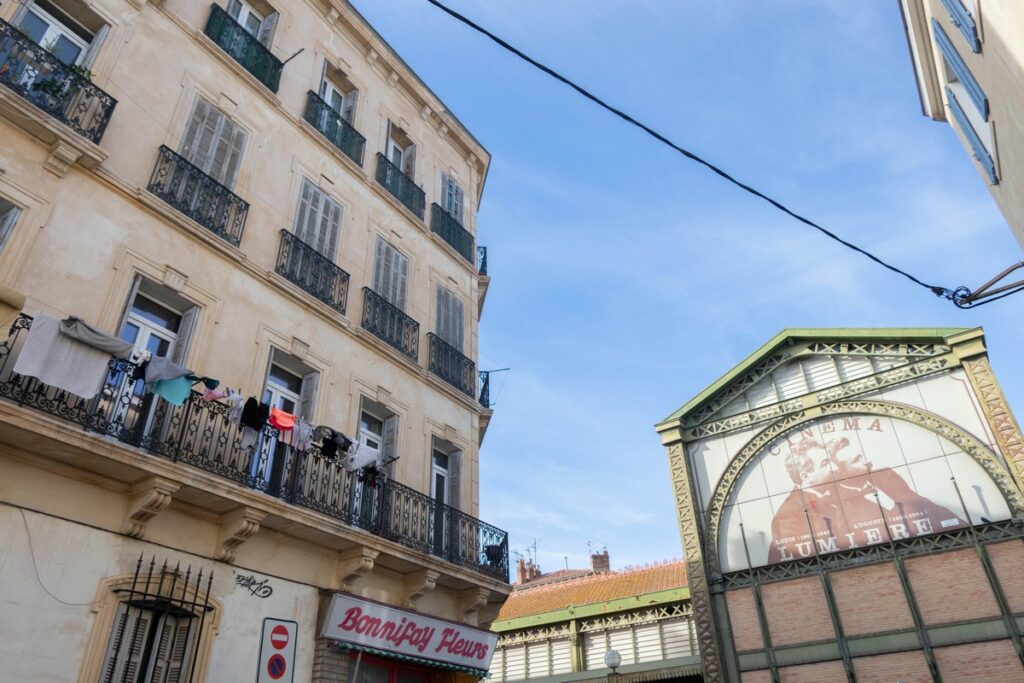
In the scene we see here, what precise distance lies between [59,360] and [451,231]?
1030cm

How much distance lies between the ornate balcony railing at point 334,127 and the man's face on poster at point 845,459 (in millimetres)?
15280

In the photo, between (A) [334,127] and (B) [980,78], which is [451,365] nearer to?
(A) [334,127]

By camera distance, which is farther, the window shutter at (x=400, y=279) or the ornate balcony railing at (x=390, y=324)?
the window shutter at (x=400, y=279)

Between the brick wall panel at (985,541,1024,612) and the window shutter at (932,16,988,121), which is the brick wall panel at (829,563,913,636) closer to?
the brick wall panel at (985,541,1024,612)

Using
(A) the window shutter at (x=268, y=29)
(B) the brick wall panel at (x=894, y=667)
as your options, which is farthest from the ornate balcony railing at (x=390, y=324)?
(B) the brick wall panel at (x=894, y=667)

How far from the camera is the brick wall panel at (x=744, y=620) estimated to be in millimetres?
18203

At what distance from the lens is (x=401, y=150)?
15.9 metres

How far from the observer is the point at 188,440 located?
813 centimetres

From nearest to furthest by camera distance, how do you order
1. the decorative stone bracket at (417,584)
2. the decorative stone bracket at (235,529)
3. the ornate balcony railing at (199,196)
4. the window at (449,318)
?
1. the decorative stone bracket at (235,529)
2. the ornate balcony railing at (199,196)
3. the decorative stone bracket at (417,584)
4. the window at (449,318)

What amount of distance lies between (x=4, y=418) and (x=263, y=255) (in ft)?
16.4

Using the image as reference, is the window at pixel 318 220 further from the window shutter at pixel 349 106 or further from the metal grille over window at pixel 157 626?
the metal grille over window at pixel 157 626

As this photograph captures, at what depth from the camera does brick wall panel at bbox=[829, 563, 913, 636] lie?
54.0 feet

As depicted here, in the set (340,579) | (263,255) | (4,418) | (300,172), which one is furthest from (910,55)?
(4,418)

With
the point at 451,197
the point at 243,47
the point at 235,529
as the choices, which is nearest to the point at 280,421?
the point at 235,529
